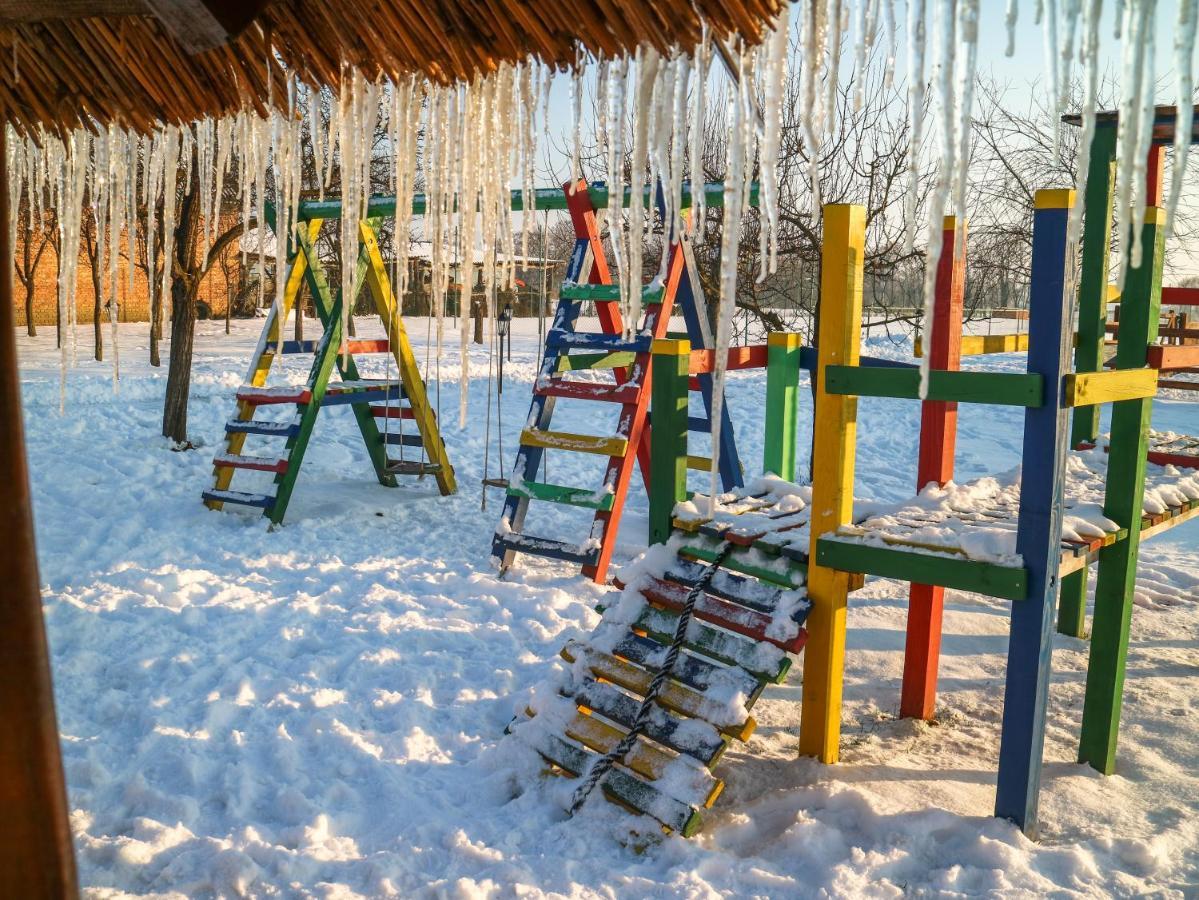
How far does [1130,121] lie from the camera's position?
4.33ft

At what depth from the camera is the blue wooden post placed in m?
3.03

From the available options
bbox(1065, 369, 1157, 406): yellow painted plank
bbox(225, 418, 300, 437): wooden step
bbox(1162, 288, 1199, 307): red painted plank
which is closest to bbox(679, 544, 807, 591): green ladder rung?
bbox(1065, 369, 1157, 406): yellow painted plank

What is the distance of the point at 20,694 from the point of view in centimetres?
146

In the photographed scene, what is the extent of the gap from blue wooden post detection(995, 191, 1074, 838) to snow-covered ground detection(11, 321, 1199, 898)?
176mm

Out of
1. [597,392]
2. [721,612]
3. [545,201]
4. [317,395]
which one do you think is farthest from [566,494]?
[721,612]

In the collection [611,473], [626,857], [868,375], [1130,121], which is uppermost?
[1130,121]

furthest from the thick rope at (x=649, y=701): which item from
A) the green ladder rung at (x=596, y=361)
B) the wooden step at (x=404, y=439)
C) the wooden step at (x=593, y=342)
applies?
the wooden step at (x=404, y=439)

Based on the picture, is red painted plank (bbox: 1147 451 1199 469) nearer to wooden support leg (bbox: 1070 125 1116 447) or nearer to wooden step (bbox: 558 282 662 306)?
wooden support leg (bbox: 1070 125 1116 447)

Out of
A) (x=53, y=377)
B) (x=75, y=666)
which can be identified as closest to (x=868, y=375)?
(x=75, y=666)

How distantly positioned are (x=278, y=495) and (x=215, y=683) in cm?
293

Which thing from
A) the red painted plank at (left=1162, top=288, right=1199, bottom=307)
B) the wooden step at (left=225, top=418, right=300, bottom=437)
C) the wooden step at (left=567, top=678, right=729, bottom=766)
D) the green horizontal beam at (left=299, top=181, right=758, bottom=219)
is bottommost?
the wooden step at (left=567, top=678, right=729, bottom=766)

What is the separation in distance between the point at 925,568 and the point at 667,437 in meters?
1.16

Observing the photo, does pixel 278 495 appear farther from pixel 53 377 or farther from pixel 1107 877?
pixel 53 377

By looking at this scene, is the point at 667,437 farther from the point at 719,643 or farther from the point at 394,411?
the point at 394,411
